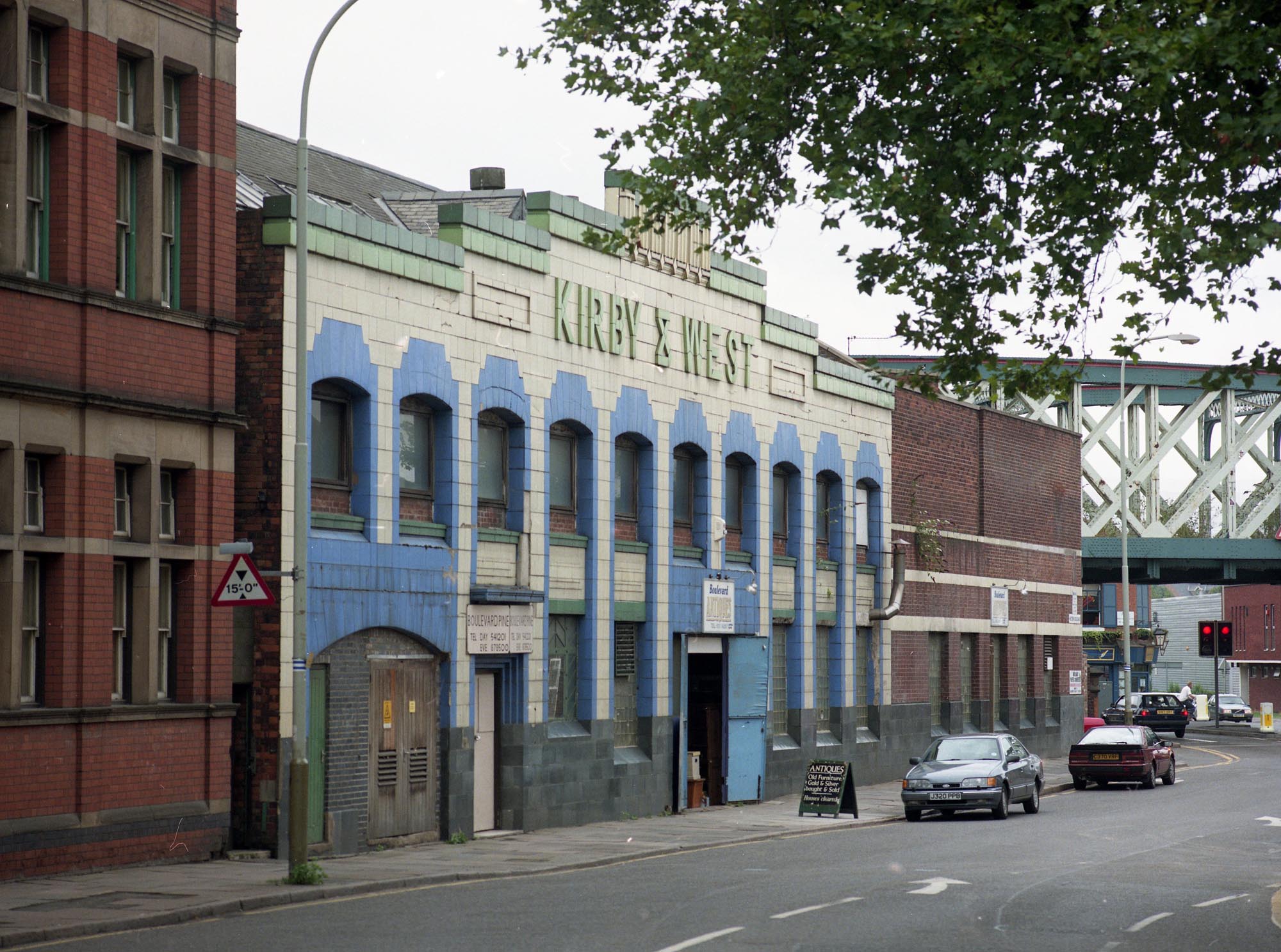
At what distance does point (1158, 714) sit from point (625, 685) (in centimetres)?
4462

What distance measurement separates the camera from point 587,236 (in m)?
18.5

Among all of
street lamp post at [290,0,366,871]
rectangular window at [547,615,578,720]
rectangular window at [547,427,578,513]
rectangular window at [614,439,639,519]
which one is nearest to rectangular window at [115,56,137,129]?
street lamp post at [290,0,366,871]

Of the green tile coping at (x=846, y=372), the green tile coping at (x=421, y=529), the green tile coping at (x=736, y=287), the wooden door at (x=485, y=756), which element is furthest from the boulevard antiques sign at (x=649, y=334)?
the wooden door at (x=485, y=756)

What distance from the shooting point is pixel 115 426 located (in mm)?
20172

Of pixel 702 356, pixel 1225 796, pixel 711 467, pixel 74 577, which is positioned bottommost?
pixel 1225 796

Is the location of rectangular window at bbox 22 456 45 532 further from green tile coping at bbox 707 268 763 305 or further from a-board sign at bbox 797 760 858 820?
green tile coping at bbox 707 268 763 305

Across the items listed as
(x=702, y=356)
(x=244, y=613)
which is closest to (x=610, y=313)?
(x=702, y=356)

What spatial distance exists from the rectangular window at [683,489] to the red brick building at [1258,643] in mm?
86636

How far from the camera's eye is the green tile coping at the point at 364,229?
74.6 ft

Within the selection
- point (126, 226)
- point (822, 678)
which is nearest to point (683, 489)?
point (822, 678)

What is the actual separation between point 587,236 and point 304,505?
4191mm

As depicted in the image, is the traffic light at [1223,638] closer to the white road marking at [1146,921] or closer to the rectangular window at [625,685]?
the rectangular window at [625,685]

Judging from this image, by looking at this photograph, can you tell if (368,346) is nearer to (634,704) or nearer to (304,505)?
(304,505)

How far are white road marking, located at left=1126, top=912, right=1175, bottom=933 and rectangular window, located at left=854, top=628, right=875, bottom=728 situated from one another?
867 inches
